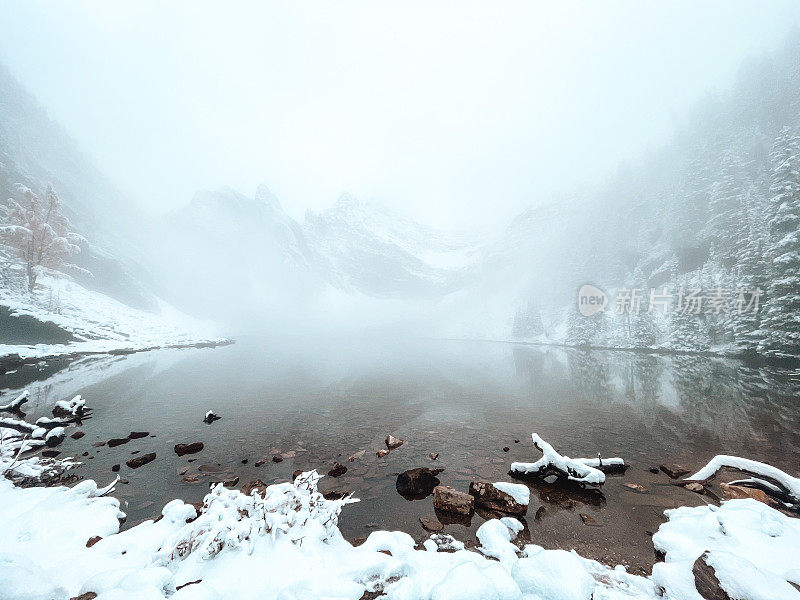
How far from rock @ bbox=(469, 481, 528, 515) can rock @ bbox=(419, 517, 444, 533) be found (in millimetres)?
1296

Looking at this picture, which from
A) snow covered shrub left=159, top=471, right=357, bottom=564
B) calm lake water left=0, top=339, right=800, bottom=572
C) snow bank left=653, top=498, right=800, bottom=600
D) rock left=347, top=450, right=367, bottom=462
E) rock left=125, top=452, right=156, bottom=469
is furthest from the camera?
rock left=347, top=450, right=367, bottom=462

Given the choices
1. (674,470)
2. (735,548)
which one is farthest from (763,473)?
(735,548)

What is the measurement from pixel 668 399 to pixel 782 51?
125m

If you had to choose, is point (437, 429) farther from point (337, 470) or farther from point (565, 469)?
point (565, 469)

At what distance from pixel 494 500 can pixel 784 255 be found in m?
41.0

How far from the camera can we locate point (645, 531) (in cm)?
674

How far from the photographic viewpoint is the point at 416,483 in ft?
28.8

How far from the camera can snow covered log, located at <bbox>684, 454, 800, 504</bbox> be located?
650 centimetres

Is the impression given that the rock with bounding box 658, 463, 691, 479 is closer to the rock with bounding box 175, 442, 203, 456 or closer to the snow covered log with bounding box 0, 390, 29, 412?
the rock with bounding box 175, 442, 203, 456

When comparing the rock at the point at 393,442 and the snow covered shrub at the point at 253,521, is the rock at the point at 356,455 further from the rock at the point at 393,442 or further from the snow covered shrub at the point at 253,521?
the snow covered shrub at the point at 253,521

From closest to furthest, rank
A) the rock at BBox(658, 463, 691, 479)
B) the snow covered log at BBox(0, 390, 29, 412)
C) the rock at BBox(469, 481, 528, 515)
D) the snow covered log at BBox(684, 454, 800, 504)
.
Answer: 1. the snow covered log at BBox(684, 454, 800, 504)
2. the rock at BBox(469, 481, 528, 515)
3. the rock at BBox(658, 463, 691, 479)
4. the snow covered log at BBox(0, 390, 29, 412)

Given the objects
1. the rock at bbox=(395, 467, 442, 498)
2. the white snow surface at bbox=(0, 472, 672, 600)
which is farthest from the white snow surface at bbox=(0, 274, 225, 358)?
the rock at bbox=(395, 467, 442, 498)

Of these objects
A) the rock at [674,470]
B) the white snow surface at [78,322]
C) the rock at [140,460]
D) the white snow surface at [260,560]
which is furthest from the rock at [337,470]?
the white snow surface at [78,322]

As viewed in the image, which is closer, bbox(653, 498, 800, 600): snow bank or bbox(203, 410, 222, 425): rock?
bbox(653, 498, 800, 600): snow bank
